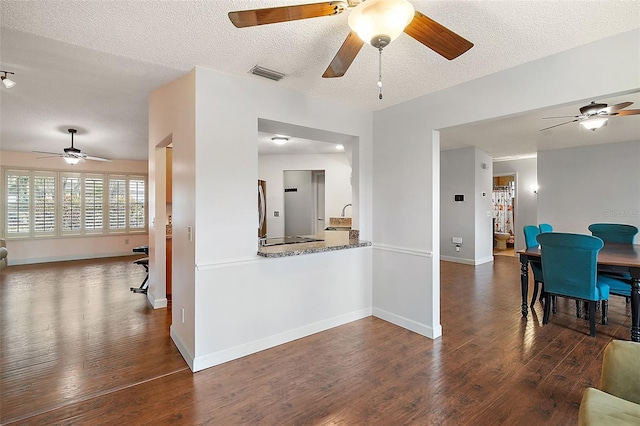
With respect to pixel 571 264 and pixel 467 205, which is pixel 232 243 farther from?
pixel 467 205

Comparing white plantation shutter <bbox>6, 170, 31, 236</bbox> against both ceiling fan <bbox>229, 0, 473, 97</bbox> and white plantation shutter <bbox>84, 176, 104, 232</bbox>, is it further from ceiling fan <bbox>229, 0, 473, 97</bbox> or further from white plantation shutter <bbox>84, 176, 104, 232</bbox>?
ceiling fan <bbox>229, 0, 473, 97</bbox>

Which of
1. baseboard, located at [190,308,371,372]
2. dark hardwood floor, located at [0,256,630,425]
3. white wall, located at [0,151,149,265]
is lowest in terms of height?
dark hardwood floor, located at [0,256,630,425]

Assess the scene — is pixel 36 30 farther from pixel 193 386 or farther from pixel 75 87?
pixel 193 386

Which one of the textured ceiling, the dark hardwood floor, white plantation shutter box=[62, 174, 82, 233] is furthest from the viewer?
white plantation shutter box=[62, 174, 82, 233]

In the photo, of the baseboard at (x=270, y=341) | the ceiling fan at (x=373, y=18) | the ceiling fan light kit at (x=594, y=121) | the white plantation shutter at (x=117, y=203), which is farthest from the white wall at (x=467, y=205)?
the white plantation shutter at (x=117, y=203)

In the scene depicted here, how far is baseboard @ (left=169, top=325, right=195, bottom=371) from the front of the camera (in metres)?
2.52

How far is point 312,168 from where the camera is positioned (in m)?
6.95

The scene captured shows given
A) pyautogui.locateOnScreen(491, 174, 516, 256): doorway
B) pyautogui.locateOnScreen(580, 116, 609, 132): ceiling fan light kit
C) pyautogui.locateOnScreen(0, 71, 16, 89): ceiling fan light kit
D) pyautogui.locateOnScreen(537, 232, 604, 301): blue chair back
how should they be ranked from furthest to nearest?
pyautogui.locateOnScreen(491, 174, 516, 256): doorway → pyautogui.locateOnScreen(580, 116, 609, 132): ceiling fan light kit → pyautogui.locateOnScreen(537, 232, 604, 301): blue chair back → pyautogui.locateOnScreen(0, 71, 16, 89): ceiling fan light kit

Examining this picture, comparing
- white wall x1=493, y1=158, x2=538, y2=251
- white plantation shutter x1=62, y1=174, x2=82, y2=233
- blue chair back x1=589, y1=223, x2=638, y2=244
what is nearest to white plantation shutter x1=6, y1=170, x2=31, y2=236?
white plantation shutter x1=62, y1=174, x2=82, y2=233

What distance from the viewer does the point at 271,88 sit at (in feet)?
9.48

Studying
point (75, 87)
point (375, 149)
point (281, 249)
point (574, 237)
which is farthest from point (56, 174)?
point (574, 237)

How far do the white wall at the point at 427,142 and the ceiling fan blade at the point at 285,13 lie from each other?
1455 millimetres

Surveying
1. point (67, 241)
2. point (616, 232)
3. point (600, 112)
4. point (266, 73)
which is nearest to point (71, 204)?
point (67, 241)

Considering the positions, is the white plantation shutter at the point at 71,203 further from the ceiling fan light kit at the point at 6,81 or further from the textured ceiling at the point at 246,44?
the ceiling fan light kit at the point at 6,81
